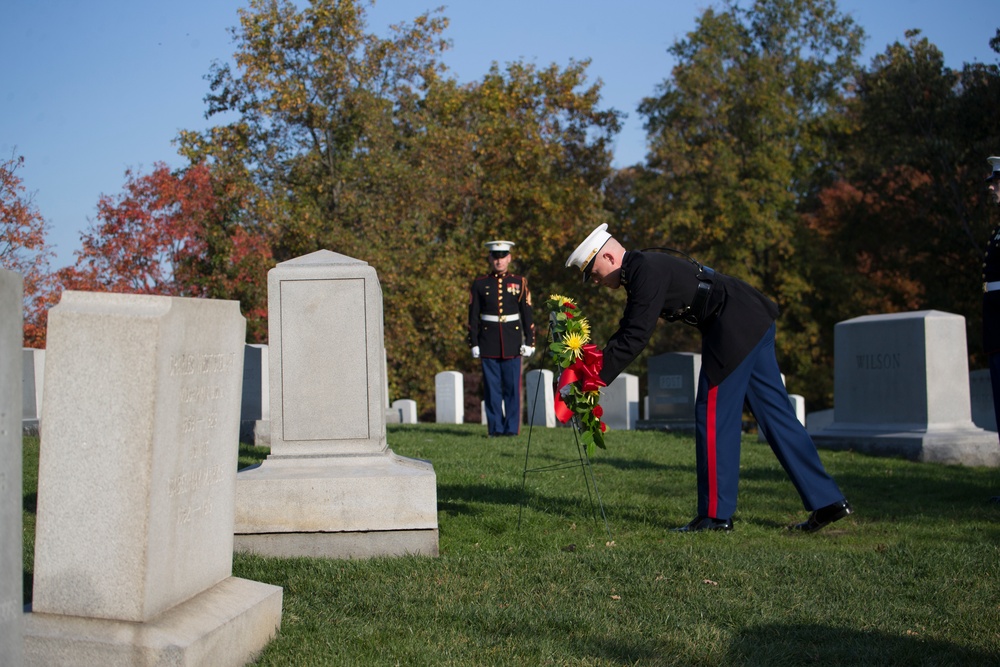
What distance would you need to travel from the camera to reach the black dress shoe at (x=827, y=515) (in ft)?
20.9

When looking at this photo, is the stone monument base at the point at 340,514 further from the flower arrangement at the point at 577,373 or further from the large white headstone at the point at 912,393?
the large white headstone at the point at 912,393

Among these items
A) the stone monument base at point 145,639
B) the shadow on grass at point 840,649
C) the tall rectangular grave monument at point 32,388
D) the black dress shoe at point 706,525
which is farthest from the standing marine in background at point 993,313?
the tall rectangular grave monument at point 32,388

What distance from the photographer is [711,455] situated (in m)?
6.43

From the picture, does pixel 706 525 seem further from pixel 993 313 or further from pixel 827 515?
pixel 993 313

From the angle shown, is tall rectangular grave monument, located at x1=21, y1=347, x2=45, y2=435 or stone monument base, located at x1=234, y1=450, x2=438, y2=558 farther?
tall rectangular grave monument, located at x1=21, y1=347, x2=45, y2=435

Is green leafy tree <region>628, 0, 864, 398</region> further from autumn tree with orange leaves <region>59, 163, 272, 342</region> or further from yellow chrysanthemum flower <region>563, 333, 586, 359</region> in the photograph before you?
yellow chrysanthemum flower <region>563, 333, 586, 359</region>

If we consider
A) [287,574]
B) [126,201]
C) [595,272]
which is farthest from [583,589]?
[126,201]

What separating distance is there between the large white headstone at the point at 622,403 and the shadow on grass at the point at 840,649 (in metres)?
15.8

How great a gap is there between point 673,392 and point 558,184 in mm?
16692

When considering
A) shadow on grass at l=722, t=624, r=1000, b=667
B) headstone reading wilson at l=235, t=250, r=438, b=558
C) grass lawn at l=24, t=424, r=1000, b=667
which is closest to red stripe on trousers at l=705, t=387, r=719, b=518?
grass lawn at l=24, t=424, r=1000, b=667

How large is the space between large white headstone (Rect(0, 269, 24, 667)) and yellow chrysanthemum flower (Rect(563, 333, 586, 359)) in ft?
12.6

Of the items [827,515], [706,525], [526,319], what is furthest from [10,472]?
[526,319]

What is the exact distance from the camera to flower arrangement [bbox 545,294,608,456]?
607cm

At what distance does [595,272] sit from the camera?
20.6ft
